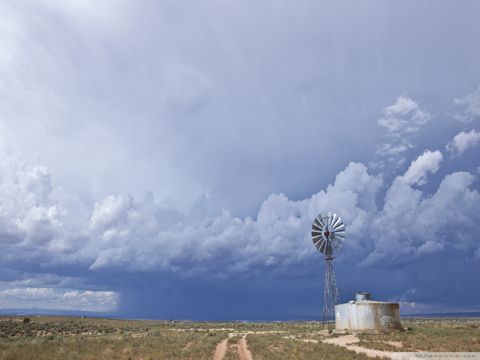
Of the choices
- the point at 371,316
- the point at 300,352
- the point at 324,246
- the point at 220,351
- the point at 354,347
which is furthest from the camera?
the point at 324,246

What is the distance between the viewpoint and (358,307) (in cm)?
5091

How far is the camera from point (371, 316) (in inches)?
1966

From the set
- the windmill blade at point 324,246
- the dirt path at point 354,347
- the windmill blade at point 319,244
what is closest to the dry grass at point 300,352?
the dirt path at point 354,347

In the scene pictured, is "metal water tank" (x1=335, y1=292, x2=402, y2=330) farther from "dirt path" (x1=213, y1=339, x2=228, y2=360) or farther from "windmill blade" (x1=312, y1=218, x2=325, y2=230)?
"dirt path" (x1=213, y1=339, x2=228, y2=360)

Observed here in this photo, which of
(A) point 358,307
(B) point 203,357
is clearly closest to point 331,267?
(A) point 358,307

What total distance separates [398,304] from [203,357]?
33.7 metres

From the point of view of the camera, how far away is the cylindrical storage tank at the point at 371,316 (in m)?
49.8

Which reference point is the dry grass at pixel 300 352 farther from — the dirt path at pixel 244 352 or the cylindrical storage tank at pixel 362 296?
the cylindrical storage tank at pixel 362 296

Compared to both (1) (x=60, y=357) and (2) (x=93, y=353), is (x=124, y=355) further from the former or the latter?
(1) (x=60, y=357)

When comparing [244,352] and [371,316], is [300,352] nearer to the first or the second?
[244,352]

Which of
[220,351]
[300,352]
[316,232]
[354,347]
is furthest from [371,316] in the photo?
[220,351]

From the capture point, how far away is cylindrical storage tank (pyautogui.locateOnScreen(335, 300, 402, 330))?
49750 millimetres

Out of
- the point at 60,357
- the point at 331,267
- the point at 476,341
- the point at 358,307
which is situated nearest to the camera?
the point at 60,357

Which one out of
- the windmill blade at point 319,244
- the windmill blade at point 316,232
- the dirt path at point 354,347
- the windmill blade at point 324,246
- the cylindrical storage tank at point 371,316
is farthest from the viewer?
the windmill blade at point 316,232
